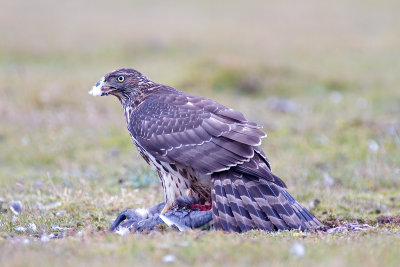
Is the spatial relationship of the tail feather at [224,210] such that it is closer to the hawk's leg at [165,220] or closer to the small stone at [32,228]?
the hawk's leg at [165,220]

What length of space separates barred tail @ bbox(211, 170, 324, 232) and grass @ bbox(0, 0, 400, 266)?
1.13ft

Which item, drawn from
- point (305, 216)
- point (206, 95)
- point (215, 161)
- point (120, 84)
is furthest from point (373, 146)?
point (206, 95)

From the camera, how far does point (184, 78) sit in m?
16.3

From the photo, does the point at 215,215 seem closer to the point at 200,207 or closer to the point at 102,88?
the point at 200,207

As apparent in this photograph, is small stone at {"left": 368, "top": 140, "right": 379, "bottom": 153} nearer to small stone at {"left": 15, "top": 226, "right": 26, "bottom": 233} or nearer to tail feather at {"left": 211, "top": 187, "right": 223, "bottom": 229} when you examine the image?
tail feather at {"left": 211, "top": 187, "right": 223, "bottom": 229}

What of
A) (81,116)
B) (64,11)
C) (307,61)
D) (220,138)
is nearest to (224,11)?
(64,11)

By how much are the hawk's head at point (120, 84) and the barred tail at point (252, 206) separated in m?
2.02

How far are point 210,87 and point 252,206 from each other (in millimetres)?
10098

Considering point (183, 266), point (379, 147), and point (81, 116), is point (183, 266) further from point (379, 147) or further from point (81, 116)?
point (81, 116)

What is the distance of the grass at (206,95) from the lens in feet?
16.3

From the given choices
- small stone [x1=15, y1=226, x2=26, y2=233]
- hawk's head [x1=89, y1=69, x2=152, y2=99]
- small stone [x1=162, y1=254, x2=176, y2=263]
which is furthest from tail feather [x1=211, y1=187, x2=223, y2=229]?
hawk's head [x1=89, y1=69, x2=152, y2=99]

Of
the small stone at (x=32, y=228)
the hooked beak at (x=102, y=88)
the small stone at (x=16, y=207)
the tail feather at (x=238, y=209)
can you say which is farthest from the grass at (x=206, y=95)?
the hooked beak at (x=102, y=88)

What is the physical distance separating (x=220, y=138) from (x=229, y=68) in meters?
10.3

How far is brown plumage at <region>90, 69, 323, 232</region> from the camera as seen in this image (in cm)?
625
